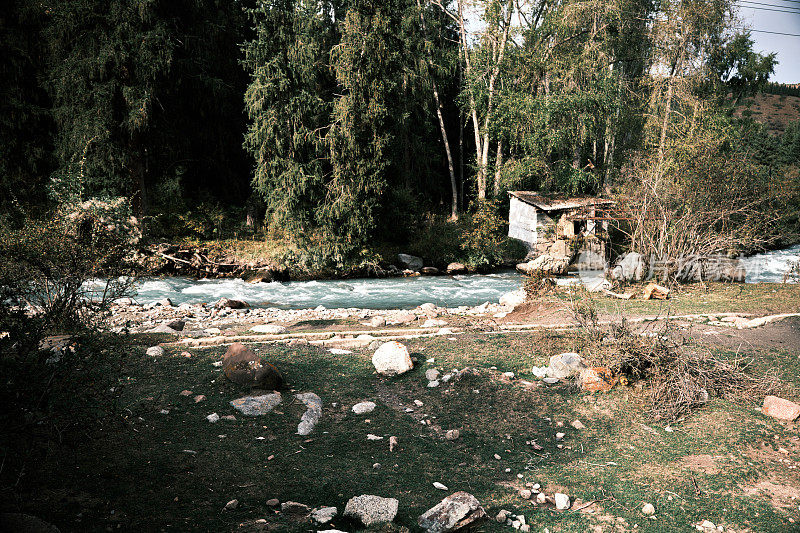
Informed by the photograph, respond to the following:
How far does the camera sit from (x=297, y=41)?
18672 mm

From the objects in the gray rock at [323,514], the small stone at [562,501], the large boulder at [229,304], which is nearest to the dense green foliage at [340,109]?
the large boulder at [229,304]

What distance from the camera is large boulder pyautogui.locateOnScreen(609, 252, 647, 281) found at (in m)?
14.1

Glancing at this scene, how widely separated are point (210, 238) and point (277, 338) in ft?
45.3

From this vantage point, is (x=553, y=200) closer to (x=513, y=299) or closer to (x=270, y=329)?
(x=513, y=299)

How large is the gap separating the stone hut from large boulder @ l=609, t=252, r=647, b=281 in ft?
16.7

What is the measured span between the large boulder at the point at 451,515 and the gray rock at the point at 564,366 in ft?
10.9

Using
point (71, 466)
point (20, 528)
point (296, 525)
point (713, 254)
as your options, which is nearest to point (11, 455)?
point (20, 528)

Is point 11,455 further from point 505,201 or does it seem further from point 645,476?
point 505,201

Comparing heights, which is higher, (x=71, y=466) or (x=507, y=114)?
(x=507, y=114)

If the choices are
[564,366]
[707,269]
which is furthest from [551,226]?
[564,366]

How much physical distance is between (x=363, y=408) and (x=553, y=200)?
17.7 m

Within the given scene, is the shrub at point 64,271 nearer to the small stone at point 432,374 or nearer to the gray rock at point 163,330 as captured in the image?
the gray rock at point 163,330

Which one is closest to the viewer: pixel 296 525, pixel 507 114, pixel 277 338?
pixel 296 525

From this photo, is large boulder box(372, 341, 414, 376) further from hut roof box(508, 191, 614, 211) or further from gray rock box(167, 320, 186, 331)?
hut roof box(508, 191, 614, 211)
